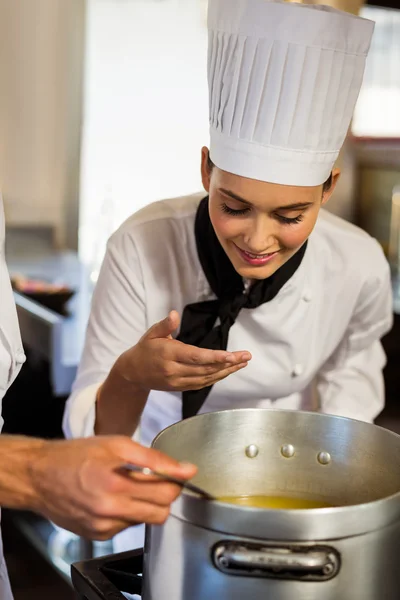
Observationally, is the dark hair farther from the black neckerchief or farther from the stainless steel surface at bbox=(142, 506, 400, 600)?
the stainless steel surface at bbox=(142, 506, 400, 600)

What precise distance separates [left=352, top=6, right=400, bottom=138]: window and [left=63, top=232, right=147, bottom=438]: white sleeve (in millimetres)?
3540

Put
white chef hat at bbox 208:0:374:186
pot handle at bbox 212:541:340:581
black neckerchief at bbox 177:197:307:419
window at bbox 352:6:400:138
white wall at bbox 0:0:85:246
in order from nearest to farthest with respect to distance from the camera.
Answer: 1. pot handle at bbox 212:541:340:581
2. white chef hat at bbox 208:0:374:186
3. black neckerchief at bbox 177:197:307:419
4. white wall at bbox 0:0:85:246
5. window at bbox 352:6:400:138

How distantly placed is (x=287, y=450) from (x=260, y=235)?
0.34 metres

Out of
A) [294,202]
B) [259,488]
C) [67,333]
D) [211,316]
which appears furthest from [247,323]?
[67,333]

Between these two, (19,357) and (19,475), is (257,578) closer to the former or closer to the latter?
(19,475)

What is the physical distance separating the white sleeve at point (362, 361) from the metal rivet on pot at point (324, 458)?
2.11 ft

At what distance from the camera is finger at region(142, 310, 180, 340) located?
1.21 meters

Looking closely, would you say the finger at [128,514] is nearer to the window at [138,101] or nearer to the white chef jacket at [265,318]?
the white chef jacket at [265,318]

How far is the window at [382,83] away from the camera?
4977 mm

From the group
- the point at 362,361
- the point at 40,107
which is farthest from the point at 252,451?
the point at 40,107

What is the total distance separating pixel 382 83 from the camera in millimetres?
5062

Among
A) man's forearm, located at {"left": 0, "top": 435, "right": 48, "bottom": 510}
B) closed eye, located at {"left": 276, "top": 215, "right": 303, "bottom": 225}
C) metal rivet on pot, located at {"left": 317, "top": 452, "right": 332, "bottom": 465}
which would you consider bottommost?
metal rivet on pot, located at {"left": 317, "top": 452, "right": 332, "bottom": 465}

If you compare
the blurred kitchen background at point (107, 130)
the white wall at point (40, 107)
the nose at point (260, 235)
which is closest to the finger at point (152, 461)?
the nose at point (260, 235)

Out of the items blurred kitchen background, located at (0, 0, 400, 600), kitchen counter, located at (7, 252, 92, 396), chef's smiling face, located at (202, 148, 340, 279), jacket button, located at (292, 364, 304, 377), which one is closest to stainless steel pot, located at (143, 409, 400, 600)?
chef's smiling face, located at (202, 148, 340, 279)
